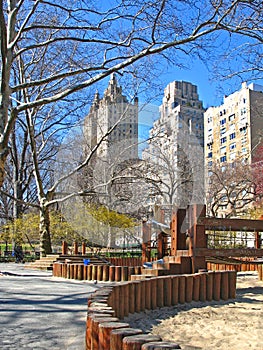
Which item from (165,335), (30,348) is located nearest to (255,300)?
(165,335)

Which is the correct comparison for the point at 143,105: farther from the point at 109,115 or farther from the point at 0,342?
the point at 0,342

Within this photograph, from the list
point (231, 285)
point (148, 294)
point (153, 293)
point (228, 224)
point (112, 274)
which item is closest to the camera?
point (148, 294)

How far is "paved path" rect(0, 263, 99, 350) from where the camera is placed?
428cm

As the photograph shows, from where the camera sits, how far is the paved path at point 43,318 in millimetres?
4279

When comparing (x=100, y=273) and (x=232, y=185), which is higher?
(x=232, y=185)

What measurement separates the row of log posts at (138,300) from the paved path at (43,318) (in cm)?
44

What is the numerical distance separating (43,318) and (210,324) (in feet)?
7.70

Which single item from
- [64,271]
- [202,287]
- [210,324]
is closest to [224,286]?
[202,287]

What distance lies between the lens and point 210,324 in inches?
241

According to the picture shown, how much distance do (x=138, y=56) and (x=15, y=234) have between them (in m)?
15.9

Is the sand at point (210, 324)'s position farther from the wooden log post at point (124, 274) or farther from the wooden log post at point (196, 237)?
the wooden log post at point (124, 274)

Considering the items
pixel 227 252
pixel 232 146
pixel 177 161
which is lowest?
pixel 227 252

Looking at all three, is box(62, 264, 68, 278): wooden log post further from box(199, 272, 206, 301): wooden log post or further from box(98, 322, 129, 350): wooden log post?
box(98, 322, 129, 350): wooden log post

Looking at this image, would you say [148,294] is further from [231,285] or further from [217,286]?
[231,285]
